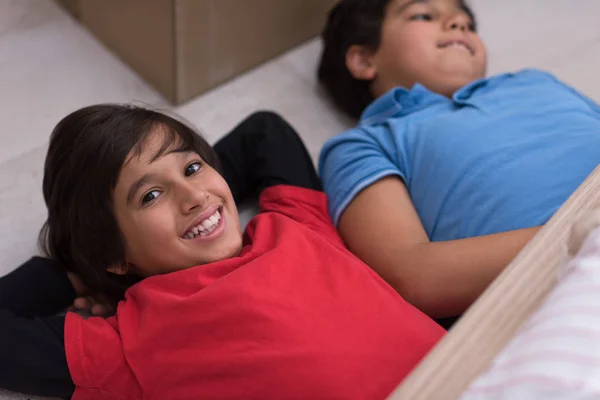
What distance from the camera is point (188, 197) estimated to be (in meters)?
0.83

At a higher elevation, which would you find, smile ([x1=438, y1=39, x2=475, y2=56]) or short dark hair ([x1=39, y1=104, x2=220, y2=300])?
smile ([x1=438, y1=39, x2=475, y2=56])

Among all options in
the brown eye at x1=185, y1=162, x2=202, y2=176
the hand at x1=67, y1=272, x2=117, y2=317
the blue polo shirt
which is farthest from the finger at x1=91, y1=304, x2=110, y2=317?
the blue polo shirt

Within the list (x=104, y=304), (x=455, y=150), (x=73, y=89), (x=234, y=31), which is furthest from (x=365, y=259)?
(x=73, y=89)

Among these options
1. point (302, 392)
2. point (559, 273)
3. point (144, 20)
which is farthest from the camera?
point (144, 20)

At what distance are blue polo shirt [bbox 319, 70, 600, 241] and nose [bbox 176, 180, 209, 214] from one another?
24cm

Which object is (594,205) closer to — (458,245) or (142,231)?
(458,245)

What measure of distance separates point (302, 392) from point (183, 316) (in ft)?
0.51

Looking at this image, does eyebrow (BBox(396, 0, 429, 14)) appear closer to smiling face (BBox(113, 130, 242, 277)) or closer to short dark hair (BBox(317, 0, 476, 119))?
short dark hair (BBox(317, 0, 476, 119))

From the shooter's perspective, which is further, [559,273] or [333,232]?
[333,232]

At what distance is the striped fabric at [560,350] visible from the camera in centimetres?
48

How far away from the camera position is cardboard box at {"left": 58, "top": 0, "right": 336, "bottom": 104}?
3.84ft

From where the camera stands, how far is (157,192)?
33.1 inches

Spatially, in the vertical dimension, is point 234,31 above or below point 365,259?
above

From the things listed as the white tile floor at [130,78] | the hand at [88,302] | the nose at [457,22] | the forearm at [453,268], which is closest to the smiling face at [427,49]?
the nose at [457,22]
